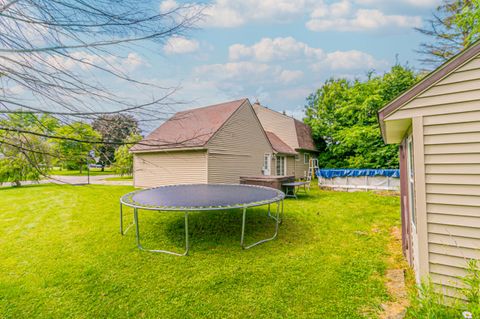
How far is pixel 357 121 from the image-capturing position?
17219 millimetres

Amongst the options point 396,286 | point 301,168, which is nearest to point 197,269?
point 396,286

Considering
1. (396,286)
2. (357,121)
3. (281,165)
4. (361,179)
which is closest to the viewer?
(396,286)

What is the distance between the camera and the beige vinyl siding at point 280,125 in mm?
18031

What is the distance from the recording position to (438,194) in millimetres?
2547

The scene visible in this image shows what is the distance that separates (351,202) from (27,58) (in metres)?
9.63

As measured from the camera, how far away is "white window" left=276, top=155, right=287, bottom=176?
1653cm

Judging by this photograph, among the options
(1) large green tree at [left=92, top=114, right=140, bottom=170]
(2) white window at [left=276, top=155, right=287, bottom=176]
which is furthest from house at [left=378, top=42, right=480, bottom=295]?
(2) white window at [left=276, top=155, right=287, bottom=176]

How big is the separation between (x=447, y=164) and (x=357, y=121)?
16.3 m

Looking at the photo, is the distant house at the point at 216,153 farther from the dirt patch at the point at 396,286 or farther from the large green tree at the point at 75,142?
the large green tree at the point at 75,142

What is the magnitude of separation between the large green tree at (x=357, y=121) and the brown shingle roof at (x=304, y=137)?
0.65 m

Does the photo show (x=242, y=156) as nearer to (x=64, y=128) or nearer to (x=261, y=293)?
(x=261, y=293)

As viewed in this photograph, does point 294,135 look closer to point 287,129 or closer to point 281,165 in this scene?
point 287,129

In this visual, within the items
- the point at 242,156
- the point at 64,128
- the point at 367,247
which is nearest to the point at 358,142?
the point at 242,156

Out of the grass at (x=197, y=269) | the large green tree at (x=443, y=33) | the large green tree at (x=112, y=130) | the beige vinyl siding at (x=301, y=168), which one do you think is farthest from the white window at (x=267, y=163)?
the large green tree at (x=112, y=130)
